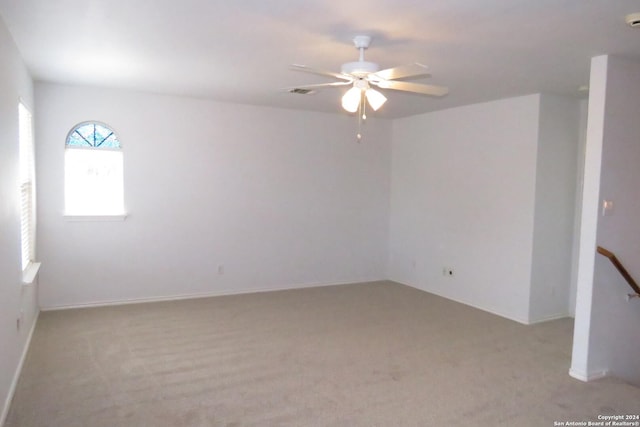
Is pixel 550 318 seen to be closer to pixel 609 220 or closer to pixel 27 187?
pixel 609 220

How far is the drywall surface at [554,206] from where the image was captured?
4.85 m

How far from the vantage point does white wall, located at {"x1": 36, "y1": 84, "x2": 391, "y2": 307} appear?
4.97 m

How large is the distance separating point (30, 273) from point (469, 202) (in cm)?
472

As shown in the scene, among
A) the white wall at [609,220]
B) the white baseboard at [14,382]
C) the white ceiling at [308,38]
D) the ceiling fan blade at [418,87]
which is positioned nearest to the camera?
the white ceiling at [308,38]

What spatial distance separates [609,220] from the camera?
3.46 meters

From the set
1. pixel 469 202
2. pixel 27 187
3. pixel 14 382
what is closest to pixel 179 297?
pixel 27 187

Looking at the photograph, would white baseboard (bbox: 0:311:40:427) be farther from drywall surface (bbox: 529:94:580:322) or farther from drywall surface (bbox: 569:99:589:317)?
drywall surface (bbox: 569:99:589:317)

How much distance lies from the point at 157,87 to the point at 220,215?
67.6 inches

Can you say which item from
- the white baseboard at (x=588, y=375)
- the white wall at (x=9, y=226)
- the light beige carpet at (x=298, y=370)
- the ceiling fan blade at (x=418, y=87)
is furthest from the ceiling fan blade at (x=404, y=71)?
the white baseboard at (x=588, y=375)

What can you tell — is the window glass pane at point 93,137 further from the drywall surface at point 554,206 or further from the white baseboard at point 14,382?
the drywall surface at point 554,206

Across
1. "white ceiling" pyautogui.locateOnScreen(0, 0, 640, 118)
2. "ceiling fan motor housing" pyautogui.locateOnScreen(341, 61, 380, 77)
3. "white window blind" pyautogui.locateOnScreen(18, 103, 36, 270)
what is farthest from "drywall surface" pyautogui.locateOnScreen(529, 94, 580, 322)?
"white window blind" pyautogui.locateOnScreen(18, 103, 36, 270)

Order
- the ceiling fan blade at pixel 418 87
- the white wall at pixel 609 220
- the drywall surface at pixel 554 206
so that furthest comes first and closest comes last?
the drywall surface at pixel 554 206, the white wall at pixel 609 220, the ceiling fan blade at pixel 418 87

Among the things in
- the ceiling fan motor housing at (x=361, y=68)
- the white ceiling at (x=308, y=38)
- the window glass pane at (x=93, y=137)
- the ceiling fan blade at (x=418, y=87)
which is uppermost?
the white ceiling at (x=308, y=38)

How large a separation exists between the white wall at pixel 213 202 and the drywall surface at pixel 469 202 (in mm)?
456
